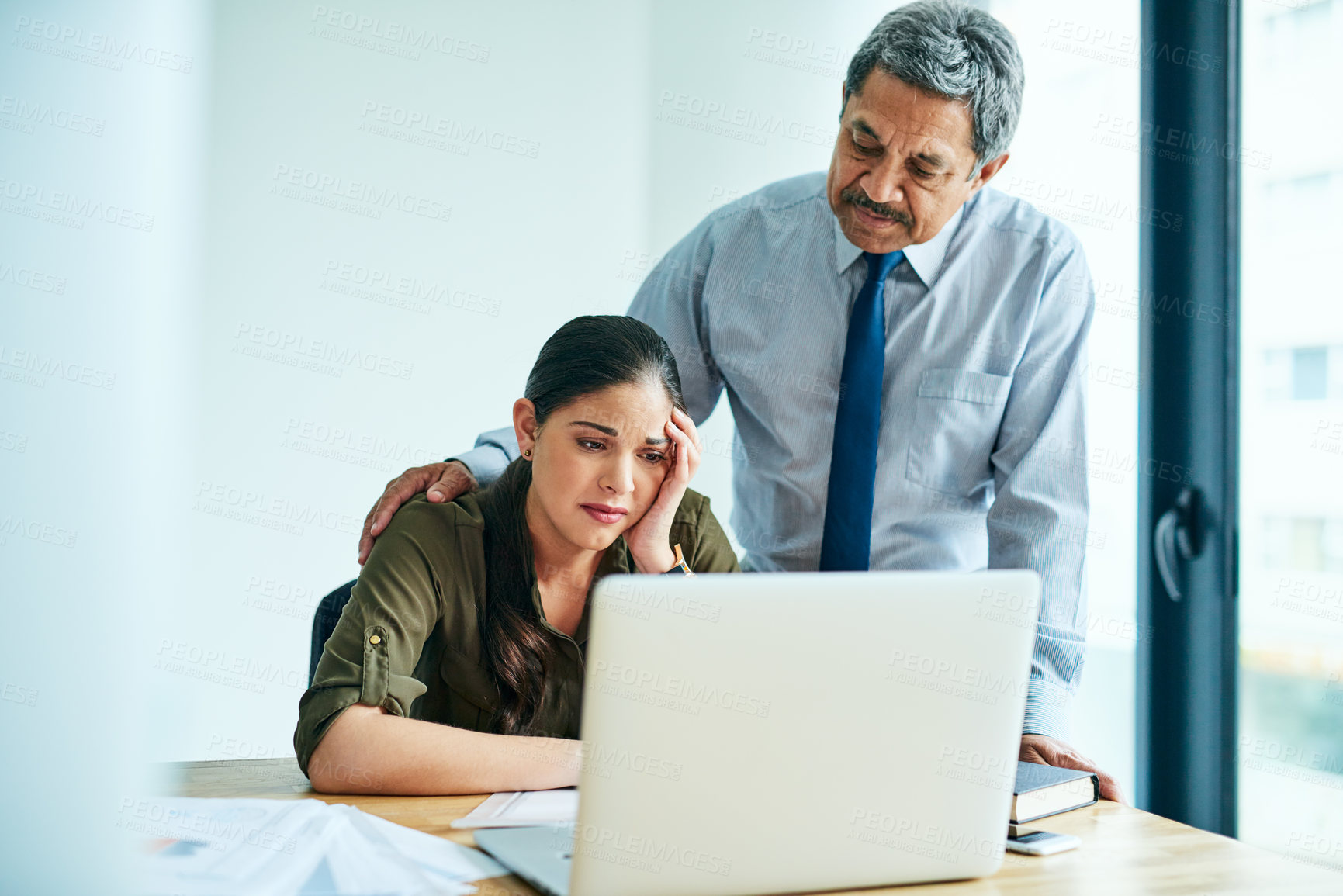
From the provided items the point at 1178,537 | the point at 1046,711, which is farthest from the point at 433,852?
the point at 1178,537

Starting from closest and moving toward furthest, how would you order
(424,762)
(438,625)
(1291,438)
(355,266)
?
(424,762), (438,625), (1291,438), (355,266)

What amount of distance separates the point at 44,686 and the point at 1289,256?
7.45 feet

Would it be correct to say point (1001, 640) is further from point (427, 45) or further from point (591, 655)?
point (427, 45)

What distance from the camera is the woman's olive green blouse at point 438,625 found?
1.31m

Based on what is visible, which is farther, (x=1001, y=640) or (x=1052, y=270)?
(x=1052, y=270)

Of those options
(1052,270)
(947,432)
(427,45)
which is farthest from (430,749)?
(427,45)

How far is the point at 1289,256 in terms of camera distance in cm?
202

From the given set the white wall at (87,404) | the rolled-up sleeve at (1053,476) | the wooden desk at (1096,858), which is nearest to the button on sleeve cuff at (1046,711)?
the rolled-up sleeve at (1053,476)

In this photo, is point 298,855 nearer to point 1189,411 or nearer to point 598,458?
point 598,458

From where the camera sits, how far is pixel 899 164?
161 cm

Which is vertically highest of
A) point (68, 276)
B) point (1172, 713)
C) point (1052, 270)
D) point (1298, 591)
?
point (1052, 270)

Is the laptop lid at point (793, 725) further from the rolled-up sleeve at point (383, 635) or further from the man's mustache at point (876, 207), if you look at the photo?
the man's mustache at point (876, 207)

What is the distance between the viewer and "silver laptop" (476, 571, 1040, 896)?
0.77m

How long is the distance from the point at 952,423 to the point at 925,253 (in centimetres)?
31
